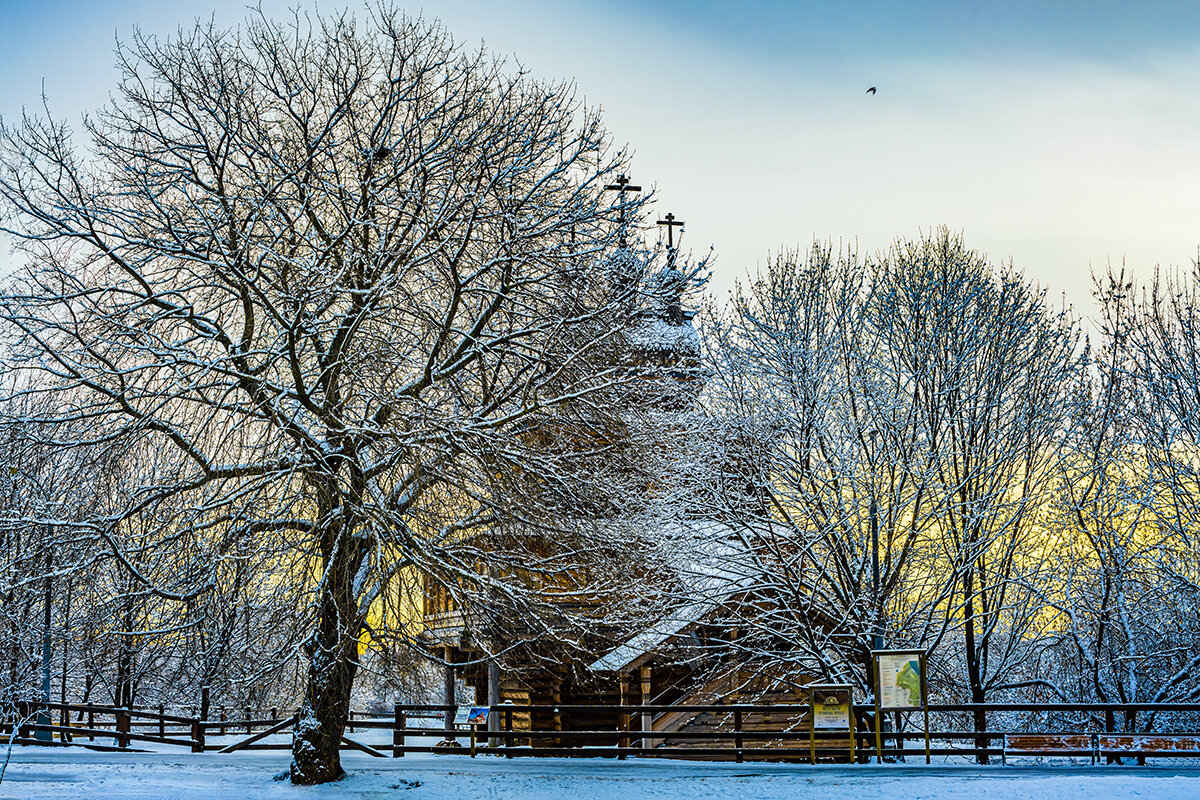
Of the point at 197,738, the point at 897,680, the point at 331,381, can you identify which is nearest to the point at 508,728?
the point at 197,738

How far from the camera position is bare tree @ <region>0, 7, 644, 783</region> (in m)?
12.6

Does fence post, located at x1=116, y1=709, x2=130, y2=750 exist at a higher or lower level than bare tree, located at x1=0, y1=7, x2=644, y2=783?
lower

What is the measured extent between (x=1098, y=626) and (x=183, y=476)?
19265mm

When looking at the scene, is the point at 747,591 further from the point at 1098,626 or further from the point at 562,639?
the point at 1098,626

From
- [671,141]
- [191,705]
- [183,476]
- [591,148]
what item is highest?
[671,141]

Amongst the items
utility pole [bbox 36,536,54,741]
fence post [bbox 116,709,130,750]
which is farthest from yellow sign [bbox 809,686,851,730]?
fence post [bbox 116,709,130,750]

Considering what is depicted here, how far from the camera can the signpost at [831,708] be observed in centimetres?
1545

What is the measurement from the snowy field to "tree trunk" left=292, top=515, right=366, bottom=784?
39 cm

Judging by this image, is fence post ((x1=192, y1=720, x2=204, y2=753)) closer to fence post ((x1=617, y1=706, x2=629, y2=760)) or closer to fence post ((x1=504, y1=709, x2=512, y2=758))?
fence post ((x1=504, y1=709, x2=512, y2=758))

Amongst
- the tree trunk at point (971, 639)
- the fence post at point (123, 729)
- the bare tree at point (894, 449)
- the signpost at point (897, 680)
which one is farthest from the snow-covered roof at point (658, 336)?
the fence post at point (123, 729)

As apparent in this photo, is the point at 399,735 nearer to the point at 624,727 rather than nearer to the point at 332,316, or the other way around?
the point at 624,727

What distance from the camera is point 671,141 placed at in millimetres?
19328

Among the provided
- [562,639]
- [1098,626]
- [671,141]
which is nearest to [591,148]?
[671,141]

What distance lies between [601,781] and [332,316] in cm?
814
